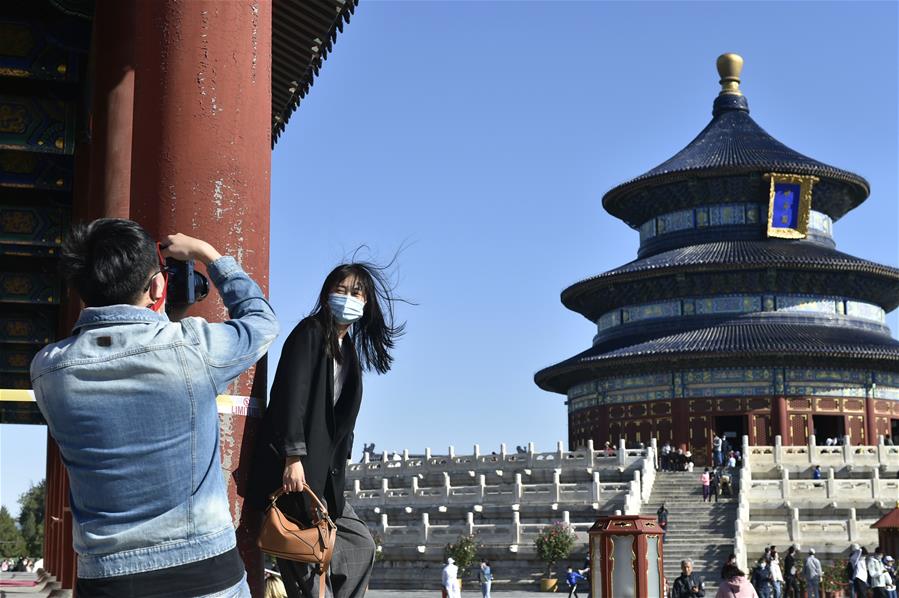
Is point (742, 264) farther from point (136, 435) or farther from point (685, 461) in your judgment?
point (136, 435)

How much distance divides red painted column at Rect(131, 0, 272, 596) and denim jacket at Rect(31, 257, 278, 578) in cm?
190

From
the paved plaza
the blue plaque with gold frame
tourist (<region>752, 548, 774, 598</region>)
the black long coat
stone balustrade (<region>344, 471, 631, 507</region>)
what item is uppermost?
the blue plaque with gold frame

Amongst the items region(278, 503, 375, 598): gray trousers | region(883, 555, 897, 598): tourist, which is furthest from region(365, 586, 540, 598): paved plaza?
region(278, 503, 375, 598): gray trousers

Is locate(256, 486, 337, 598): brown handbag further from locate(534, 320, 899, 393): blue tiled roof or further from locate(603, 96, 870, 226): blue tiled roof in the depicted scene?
locate(603, 96, 870, 226): blue tiled roof

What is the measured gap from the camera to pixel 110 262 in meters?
3.21

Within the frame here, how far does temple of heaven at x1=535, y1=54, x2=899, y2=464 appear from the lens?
43.5 meters

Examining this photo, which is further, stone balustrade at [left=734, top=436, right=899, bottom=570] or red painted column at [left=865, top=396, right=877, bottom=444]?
red painted column at [left=865, top=396, right=877, bottom=444]

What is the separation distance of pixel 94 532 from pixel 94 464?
0.17 meters

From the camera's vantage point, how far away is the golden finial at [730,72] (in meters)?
51.9

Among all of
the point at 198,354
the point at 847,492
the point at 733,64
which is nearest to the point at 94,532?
the point at 198,354

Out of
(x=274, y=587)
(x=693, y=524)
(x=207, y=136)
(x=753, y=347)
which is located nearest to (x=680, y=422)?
(x=753, y=347)

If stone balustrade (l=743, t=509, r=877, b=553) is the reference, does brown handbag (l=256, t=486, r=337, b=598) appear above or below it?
above

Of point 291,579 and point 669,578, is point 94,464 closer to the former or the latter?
point 291,579

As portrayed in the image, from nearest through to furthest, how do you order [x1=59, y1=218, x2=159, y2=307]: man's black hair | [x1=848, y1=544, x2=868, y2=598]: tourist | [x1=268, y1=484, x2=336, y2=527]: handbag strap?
[x1=59, y1=218, x2=159, y2=307]: man's black hair
[x1=268, y1=484, x2=336, y2=527]: handbag strap
[x1=848, y1=544, x2=868, y2=598]: tourist
